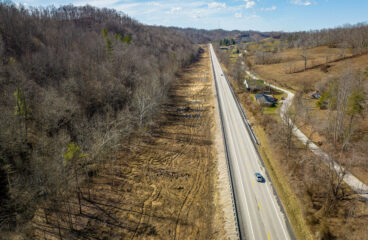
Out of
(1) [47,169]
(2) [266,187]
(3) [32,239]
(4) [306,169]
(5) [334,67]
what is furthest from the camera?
(5) [334,67]

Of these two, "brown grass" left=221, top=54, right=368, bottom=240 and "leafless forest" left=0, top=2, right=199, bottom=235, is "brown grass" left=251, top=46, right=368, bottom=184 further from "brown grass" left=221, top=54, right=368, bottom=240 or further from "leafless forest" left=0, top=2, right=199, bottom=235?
"leafless forest" left=0, top=2, right=199, bottom=235

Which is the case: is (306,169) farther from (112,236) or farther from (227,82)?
(227,82)

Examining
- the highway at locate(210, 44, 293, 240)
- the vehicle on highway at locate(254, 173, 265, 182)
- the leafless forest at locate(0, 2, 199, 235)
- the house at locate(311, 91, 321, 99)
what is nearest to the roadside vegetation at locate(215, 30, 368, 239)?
the highway at locate(210, 44, 293, 240)

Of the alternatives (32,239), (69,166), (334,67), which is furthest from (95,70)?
(334,67)

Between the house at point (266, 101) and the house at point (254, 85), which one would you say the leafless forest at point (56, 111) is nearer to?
the house at point (266, 101)

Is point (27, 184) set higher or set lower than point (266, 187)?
higher

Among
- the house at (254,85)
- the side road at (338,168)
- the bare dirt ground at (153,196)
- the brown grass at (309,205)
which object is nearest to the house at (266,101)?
the house at (254,85)
